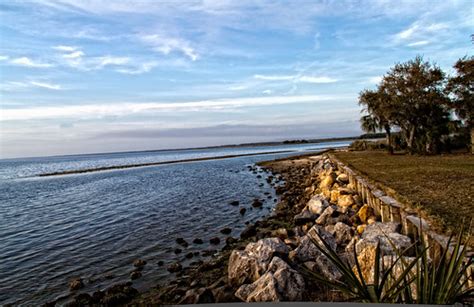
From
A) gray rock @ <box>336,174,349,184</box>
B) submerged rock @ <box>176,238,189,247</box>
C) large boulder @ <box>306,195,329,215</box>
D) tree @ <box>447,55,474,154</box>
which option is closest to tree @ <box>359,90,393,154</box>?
tree @ <box>447,55,474,154</box>

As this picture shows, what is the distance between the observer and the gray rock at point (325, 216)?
10627 millimetres

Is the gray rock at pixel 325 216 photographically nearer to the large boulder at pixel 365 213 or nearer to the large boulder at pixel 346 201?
the large boulder at pixel 365 213

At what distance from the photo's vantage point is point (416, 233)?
631cm

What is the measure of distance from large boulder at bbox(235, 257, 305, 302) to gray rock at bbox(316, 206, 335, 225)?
4778mm

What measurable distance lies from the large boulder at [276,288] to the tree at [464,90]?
952 inches

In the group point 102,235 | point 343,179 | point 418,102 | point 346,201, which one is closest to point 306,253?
point 346,201

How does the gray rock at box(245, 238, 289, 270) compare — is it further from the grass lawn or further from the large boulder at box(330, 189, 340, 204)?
the large boulder at box(330, 189, 340, 204)

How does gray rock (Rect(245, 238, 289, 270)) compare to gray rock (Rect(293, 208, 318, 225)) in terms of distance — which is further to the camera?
gray rock (Rect(293, 208, 318, 225))

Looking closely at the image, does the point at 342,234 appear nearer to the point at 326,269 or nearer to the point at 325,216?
the point at 325,216

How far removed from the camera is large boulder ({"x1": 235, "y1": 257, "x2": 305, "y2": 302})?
5.60 meters

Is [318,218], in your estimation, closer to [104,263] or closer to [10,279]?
[104,263]

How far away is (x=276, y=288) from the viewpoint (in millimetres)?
5691

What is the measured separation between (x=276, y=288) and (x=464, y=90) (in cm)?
2646

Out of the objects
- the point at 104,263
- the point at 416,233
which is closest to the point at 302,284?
the point at 416,233
